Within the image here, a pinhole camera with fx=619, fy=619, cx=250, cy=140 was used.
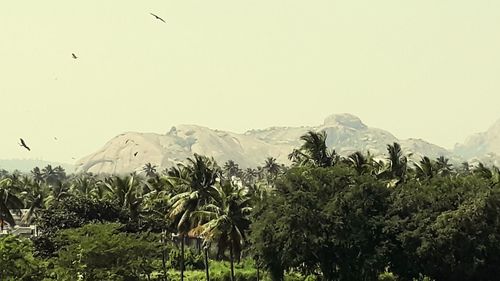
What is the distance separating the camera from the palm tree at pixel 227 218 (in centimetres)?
4256

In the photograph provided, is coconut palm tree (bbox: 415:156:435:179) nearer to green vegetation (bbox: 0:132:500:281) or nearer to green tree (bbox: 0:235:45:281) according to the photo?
green vegetation (bbox: 0:132:500:281)

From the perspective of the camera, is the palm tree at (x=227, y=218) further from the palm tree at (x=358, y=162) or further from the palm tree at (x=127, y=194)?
the palm tree at (x=358, y=162)

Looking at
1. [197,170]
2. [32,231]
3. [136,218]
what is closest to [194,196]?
[197,170]

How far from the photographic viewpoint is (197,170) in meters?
47.0

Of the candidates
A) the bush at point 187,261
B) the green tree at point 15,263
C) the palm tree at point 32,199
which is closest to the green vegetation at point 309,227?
the green tree at point 15,263

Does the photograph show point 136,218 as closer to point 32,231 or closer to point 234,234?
point 234,234

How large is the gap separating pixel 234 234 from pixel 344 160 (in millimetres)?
12997

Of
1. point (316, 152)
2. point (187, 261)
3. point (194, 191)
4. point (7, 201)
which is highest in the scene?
point (316, 152)

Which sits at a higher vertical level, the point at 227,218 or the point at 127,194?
the point at 127,194

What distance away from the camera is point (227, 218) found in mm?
43438

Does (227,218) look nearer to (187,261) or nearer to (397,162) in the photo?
(397,162)

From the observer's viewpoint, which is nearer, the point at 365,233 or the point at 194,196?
the point at 365,233

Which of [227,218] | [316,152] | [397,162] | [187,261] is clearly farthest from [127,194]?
[397,162]

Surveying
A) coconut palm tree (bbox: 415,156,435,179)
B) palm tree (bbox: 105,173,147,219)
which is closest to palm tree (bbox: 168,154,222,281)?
palm tree (bbox: 105,173,147,219)
